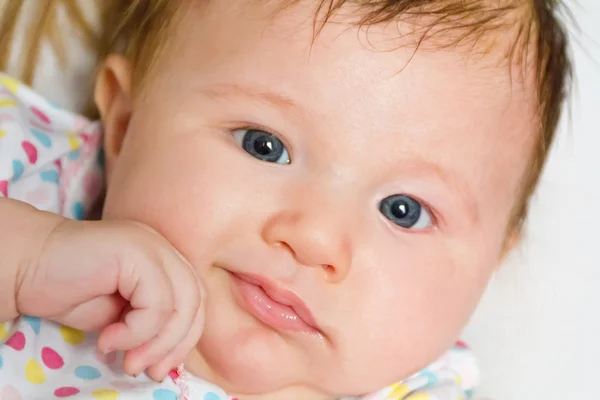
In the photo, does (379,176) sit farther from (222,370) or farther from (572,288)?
(572,288)

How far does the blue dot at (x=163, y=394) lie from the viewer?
111 cm

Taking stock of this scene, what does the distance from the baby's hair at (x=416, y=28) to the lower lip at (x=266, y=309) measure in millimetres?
347

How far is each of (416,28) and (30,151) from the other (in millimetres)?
612

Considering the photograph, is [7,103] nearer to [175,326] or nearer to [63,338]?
[63,338]

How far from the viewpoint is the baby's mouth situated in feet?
3.44

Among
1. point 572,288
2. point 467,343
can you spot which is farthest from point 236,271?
point 572,288

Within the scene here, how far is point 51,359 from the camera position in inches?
45.2

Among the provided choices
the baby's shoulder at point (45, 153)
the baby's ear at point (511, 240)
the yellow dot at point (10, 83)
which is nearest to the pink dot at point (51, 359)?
the baby's shoulder at point (45, 153)

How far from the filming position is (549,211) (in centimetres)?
154

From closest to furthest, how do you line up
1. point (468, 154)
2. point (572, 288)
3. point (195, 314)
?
1. point (195, 314)
2. point (468, 154)
3. point (572, 288)

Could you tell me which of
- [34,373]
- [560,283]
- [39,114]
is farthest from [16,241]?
[560,283]

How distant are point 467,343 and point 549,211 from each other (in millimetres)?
284

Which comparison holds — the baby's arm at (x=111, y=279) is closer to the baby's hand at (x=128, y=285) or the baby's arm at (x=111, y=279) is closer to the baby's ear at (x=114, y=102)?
the baby's hand at (x=128, y=285)

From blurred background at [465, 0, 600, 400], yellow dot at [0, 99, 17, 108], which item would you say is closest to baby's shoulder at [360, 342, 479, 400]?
blurred background at [465, 0, 600, 400]
